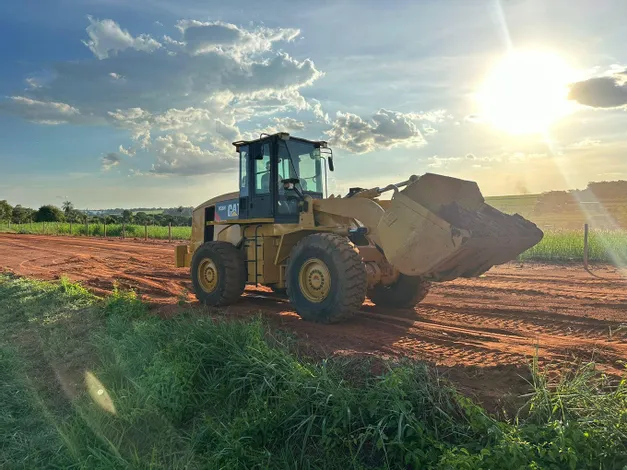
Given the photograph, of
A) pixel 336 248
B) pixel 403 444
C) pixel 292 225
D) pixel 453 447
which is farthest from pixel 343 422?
pixel 292 225

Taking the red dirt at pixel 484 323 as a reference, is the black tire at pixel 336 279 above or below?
above

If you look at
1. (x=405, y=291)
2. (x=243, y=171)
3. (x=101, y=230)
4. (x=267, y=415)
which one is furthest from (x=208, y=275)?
(x=101, y=230)

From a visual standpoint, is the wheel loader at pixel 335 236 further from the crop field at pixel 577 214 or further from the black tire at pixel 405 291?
the crop field at pixel 577 214

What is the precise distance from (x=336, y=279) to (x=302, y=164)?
2827 mm

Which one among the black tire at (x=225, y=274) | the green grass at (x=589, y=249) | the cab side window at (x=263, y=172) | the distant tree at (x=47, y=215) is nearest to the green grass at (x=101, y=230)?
the distant tree at (x=47, y=215)

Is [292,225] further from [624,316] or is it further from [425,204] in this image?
[624,316]

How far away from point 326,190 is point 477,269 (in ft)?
11.1

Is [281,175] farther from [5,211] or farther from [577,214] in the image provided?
[5,211]

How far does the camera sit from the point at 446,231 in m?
6.45

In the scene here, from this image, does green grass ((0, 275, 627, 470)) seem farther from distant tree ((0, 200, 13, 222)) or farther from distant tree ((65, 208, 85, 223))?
distant tree ((0, 200, 13, 222))

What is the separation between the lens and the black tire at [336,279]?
7145mm

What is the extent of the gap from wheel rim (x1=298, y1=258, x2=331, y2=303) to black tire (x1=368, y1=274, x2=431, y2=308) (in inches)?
60.2

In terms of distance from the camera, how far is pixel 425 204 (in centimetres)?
703

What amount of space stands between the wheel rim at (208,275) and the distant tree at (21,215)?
61013mm
